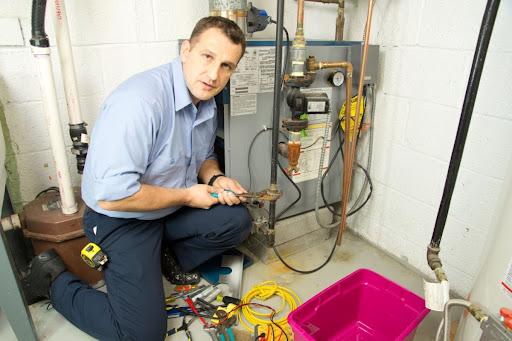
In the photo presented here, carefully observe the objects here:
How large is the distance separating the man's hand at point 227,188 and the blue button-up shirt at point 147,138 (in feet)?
0.33

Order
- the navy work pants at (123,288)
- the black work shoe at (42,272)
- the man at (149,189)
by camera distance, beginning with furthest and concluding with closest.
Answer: the black work shoe at (42,272) < the navy work pants at (123,288) < the man at (149,189)

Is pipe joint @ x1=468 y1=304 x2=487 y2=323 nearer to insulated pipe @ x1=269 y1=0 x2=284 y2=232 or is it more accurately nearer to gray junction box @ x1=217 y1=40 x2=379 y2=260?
insulated pipe @ x1=269 y1=0 x2=284 y2=232

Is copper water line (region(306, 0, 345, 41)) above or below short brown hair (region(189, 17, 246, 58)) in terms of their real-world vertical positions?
above

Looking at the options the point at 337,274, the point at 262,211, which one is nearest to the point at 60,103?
the point at 262,211

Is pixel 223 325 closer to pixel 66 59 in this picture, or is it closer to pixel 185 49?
pixel 185 49

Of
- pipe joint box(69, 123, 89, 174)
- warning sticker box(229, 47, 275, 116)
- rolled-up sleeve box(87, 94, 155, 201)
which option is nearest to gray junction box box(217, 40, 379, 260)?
warning sticker box(229, 47, 275, 116)

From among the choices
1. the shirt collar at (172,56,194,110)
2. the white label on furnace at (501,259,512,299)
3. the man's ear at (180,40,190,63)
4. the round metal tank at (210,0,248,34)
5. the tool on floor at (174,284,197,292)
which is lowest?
the tool on floor at (174,284,197,292)

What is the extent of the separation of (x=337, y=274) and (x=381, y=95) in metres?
0.80

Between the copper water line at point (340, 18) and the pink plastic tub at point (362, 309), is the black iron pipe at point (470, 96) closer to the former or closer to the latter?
the pink plastic tub at point (362, 309)

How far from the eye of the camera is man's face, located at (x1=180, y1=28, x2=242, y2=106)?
3.64 feet

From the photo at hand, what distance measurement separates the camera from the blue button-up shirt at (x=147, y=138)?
1.03 meters

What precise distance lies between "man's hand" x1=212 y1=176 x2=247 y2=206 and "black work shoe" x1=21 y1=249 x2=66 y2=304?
2.01 ft

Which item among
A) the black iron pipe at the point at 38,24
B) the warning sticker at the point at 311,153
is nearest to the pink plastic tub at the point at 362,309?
the warning sticker at the point at 311,153

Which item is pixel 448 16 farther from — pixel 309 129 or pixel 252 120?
pixel 252 120
